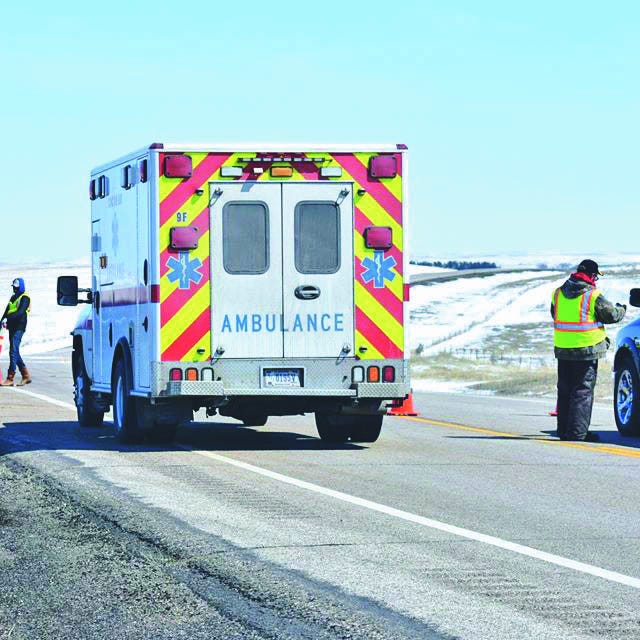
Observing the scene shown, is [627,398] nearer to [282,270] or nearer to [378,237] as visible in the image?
[378,237]

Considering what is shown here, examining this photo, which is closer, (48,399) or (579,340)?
(579,340)

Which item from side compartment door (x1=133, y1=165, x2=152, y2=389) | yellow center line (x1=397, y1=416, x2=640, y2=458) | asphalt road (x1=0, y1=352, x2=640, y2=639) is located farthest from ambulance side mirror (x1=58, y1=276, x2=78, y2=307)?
yellow center line (x1=397, y1=416, x2=640, y2=458)

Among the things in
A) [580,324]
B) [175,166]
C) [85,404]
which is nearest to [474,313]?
[85,404]

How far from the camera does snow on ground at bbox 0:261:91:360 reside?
62.5 m

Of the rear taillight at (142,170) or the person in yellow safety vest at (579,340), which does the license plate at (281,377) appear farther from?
the person in yellow safety vest at (579,340)

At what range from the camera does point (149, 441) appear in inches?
637

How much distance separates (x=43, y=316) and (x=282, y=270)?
6745 centimetres

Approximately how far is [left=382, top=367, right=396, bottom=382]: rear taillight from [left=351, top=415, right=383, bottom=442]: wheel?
0.90 m

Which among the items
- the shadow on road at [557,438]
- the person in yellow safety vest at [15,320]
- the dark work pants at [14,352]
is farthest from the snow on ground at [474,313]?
the shadow on road at [557,438]

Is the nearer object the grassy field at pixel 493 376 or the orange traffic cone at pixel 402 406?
A: the orange traffic cone at pixel 402 406

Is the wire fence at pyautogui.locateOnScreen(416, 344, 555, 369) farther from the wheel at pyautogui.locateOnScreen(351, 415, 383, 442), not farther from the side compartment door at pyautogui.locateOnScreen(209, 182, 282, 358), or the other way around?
the side compartment door at pyautogui.locateOnScreen(209, 182, 282, 358)

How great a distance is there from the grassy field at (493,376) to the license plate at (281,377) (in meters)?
12.2

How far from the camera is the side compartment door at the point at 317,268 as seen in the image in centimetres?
1518

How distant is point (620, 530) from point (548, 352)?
3793 centimetres
